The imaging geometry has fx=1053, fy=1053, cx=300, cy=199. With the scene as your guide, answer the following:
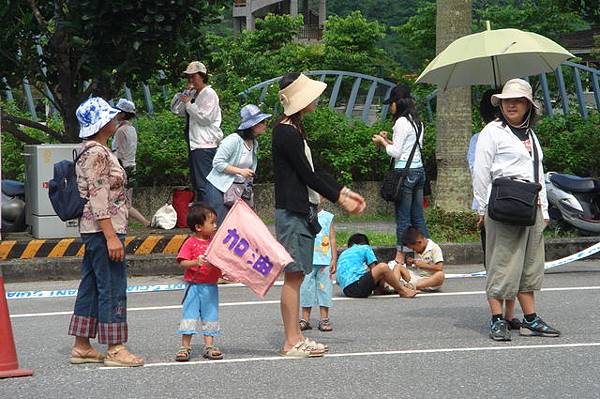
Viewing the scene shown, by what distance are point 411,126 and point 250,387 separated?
15.2 feet

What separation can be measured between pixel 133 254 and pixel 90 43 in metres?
2.45

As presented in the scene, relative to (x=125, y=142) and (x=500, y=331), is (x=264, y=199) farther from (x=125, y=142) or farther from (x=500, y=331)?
(x=500, y=331)

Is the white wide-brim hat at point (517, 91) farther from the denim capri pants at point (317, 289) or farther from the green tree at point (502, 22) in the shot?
the green tree at point (502, 22)

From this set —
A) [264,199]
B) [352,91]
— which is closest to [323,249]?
[264,199]

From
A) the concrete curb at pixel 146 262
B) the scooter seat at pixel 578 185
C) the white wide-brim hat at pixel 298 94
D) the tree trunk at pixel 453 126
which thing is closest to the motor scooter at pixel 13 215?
the concrete curb at pixel 146 262

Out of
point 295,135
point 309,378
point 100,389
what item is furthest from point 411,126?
point 100,389

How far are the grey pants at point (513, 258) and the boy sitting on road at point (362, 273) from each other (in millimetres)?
1803

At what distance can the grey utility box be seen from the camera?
11992 mm

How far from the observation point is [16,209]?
12.9 m

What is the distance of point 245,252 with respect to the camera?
6.86m

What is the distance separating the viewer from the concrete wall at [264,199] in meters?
14.8

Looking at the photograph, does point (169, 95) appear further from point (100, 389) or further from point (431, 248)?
point (100, 389)

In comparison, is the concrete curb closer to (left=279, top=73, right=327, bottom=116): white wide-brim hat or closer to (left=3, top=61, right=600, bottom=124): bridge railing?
(left=3, top=61, right=600, bottom=124): bridge railing

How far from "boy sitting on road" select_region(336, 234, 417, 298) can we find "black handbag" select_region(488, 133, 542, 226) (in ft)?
6.63
